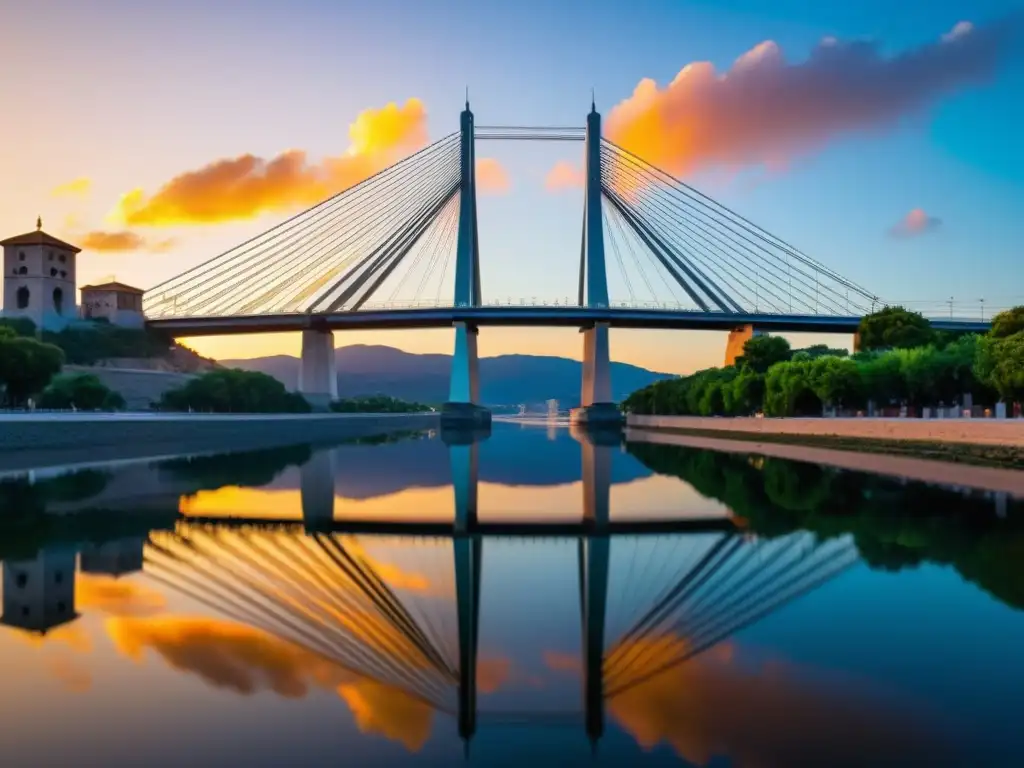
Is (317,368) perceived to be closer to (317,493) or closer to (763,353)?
(763,353)

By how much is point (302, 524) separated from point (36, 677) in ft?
22.1

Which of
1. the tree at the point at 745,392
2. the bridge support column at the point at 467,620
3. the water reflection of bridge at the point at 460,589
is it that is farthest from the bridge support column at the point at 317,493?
the tree at the point at 745,392

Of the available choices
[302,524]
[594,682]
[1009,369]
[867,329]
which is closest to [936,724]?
[594,682]

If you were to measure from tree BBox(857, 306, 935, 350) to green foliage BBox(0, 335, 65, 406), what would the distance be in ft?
119

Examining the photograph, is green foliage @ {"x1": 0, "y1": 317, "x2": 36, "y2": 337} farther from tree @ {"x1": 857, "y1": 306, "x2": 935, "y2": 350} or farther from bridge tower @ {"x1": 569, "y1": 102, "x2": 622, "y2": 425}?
tree @ {"x1": 857, "y1": 306, "x2": 935, "y2": 350}

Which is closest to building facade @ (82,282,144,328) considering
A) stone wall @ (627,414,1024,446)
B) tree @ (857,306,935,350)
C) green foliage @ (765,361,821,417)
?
stone wall @ (627,414,1024,446)

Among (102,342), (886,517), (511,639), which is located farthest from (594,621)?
(102,342)

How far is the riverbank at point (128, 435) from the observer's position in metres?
22.2

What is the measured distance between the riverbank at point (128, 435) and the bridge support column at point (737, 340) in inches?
1014

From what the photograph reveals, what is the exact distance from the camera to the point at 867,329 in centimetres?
4725

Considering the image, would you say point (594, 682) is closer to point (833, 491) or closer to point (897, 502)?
point (897, 502)

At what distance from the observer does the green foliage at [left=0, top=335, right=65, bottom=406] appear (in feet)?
98.3

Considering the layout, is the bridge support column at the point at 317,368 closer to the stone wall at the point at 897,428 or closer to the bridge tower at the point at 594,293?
the bridge tower at the point at 594,293

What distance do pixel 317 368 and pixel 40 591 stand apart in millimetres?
49584
